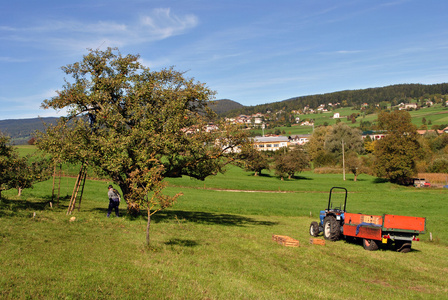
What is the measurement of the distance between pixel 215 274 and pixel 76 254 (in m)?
4.71

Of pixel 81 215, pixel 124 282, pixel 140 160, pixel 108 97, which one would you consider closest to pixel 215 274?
pixel 124 282

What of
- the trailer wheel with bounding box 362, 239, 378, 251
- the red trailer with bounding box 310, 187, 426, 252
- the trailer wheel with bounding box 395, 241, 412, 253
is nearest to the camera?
the red trailer with bounding box 310, 187, 426, 252

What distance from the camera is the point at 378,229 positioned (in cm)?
1703

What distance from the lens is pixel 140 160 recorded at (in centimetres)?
2036

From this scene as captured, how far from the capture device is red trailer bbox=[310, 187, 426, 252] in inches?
666

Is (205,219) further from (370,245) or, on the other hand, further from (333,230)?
(370,245)

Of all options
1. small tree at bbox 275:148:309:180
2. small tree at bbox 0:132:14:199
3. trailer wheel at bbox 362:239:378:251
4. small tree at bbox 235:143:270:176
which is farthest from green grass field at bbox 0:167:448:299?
small tree at bbox 275:148:309:180

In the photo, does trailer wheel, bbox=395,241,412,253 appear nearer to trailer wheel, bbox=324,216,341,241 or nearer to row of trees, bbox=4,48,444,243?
trailer wheel, bbox=324,216,341,241

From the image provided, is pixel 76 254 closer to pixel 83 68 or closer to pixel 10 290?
pixel 10 290

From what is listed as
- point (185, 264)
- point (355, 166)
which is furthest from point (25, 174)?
point (355, 166)

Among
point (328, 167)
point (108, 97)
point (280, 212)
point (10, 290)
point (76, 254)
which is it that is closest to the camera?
point (10, 290)

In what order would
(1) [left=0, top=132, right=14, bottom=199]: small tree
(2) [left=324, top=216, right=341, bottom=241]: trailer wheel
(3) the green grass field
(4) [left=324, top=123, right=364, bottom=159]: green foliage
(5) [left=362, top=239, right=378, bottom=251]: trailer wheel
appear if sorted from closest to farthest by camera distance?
(3) the green grass field < (5) [left=362, top=239, right=378, bottom=251]: trailer wheel < (2) [left=324, top=216, right=341, bottom=241]: trailer wheel < (1) [left=0, top=132, right=14, bottom=199]: small tree < (4) [left=324, top=123, right=364, bottom=159]: green foliage

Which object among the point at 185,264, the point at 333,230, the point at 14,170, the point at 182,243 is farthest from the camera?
the point at 14,170

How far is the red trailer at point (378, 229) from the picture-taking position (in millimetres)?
16906
